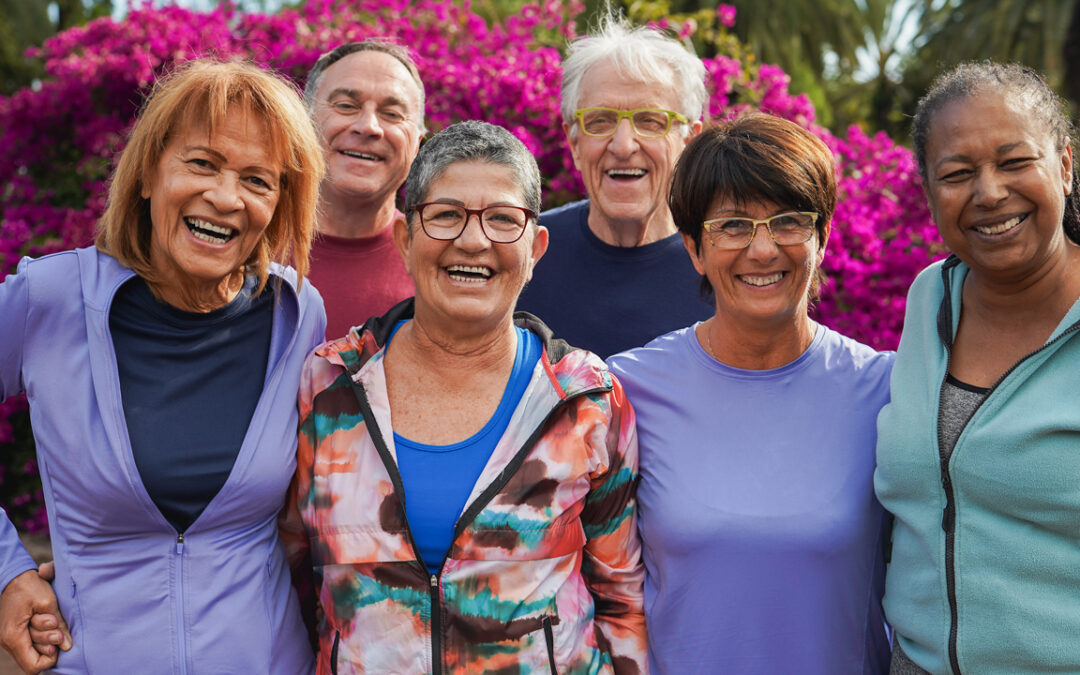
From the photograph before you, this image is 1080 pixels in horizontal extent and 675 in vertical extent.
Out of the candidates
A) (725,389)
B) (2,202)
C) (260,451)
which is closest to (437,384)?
(260,451)

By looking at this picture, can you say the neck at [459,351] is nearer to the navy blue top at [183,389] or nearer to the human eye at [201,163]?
the navy blue top at [183,389]

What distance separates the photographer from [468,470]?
8.23 ft

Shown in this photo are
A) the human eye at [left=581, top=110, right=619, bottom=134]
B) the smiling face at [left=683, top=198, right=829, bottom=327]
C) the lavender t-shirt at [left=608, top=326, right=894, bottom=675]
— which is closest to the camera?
the lavender t-shirt at [left=608, top=326, right=894, bottom=675]

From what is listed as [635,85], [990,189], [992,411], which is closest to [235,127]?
[635,85]

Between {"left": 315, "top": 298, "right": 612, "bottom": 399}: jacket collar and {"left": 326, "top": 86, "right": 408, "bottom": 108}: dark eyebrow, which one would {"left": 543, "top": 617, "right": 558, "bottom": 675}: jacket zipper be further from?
{"left": 326, "top": 86, "right": 408, "bottom": 108}: dark eyebrow

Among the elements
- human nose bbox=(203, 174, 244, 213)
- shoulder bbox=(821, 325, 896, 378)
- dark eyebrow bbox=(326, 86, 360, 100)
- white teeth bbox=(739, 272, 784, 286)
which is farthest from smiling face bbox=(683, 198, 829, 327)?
dark eyebrow bbox=(326, 86, 360, 100)

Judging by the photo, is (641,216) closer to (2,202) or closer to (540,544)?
(540,544)

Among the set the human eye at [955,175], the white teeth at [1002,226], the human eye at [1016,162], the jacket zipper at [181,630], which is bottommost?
the jacket zipper at [181,630]

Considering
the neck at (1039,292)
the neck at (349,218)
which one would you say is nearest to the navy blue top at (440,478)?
the neck at (1039,292)

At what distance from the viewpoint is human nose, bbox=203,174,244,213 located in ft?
8.39

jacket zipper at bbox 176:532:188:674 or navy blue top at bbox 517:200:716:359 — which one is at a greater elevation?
navy blue top at bbox 517:200:716:359

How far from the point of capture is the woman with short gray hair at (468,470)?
2.43 metres

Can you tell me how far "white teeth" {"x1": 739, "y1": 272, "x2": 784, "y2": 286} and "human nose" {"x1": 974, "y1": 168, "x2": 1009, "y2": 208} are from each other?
563 mm

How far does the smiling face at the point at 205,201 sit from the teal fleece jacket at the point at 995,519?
77.4 inches
